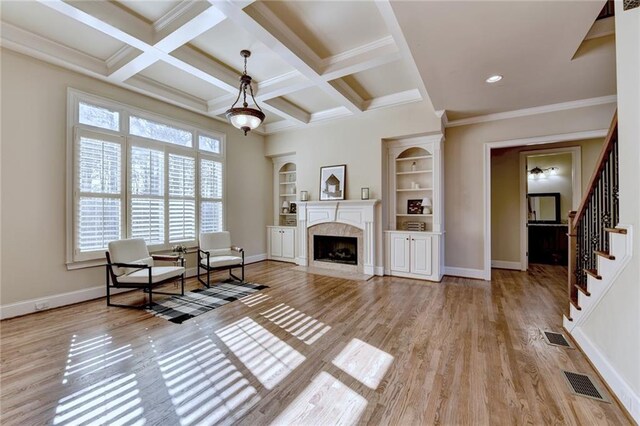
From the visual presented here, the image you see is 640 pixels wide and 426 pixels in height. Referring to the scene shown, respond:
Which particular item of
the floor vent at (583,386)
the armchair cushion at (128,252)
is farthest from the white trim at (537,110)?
the armchair cushion at (128,252)

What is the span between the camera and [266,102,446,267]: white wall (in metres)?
5.05

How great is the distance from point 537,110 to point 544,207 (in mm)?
3765

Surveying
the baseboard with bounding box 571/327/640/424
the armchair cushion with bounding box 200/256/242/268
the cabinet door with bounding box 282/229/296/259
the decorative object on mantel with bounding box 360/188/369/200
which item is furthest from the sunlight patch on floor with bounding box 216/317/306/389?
the cabinet door with bounding box 282/229/296/259

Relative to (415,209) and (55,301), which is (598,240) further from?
(55,301)

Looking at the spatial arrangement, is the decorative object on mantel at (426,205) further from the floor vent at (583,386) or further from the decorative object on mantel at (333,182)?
the floor vent at (583,386)

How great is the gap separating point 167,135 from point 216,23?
108 inches

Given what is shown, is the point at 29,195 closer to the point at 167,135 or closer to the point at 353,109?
the point at 167,135

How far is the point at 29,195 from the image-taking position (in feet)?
11.3

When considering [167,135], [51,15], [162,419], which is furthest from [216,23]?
[162,419]

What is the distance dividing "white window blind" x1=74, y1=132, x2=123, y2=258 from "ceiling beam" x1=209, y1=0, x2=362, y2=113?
9.52 feet

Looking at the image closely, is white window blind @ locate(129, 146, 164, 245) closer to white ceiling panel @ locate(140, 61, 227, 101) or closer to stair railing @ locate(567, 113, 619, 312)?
white ceiling panel @ locate(140, 61, 227, 101)

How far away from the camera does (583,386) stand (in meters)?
1.98

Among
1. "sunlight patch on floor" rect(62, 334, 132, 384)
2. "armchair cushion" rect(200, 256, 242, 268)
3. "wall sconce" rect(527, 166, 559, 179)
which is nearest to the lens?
"sunlight patch on floor" rect(62, 334, 132, 384)

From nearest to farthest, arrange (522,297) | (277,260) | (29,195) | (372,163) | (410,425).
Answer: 1. (410,425)
2. (29,195)
3. (522,297)
4. (372,163)
5. (277,260)
